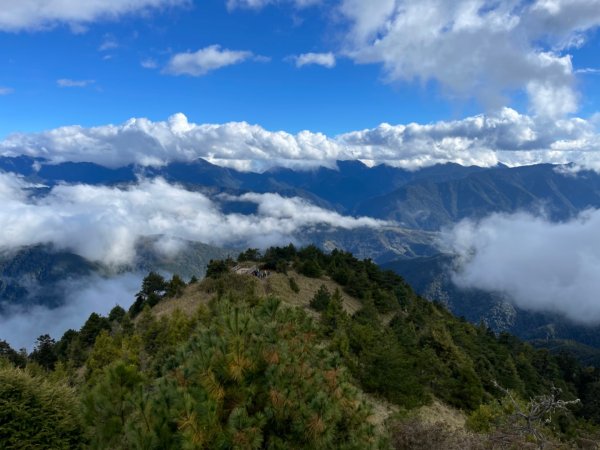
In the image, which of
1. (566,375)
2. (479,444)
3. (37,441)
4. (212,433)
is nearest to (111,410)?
(37,441)

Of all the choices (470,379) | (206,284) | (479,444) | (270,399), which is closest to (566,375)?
(470,379)

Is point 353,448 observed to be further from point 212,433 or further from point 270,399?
point 212,433

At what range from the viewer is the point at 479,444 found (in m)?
14.5

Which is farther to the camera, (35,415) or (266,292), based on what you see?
(266,292)

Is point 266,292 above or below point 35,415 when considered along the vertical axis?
above

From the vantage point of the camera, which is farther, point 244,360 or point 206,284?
point 206,284

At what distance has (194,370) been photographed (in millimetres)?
12258

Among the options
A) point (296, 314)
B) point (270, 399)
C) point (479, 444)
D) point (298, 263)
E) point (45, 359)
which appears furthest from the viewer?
point (298, 263)

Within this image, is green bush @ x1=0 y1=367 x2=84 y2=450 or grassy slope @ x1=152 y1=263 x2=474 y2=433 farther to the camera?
grassy slope @ x1=152 y1=263 x2=474 y2=433

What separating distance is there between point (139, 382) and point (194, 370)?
2.47 meters

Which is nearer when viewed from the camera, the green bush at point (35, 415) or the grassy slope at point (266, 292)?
the green bush at point (35, 415)

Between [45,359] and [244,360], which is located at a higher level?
[244,360]

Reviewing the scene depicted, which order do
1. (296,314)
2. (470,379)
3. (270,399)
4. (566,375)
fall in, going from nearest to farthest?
(270,399)
(296,314)
(470,379)
(566,375)

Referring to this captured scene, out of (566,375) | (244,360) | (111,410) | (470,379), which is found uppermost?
(244,360)
